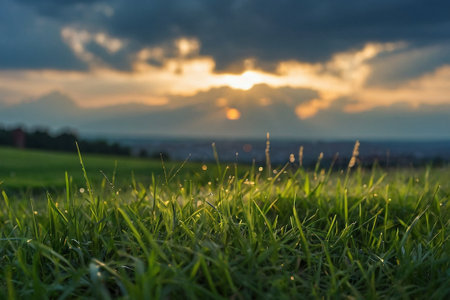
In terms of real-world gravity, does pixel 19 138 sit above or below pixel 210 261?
above

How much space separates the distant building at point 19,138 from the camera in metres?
38.5

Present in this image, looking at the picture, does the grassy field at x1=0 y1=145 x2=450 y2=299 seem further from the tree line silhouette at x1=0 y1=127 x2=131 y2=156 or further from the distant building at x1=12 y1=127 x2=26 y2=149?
the distant building at x1=12 y1=127 x2=26 y2=149

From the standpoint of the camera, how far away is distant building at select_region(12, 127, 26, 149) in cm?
3853

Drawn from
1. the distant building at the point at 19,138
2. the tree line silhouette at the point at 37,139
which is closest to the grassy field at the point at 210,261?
the tree line silhouette at the point at 37,139

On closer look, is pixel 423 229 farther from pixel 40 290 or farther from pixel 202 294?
pixel 40 290

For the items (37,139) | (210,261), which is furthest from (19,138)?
(210,261)

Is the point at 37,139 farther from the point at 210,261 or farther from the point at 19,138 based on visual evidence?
the point at 210,261

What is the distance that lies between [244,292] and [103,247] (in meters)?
1.30

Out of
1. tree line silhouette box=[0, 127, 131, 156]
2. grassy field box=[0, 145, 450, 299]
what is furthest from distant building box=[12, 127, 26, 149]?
grassy field box=[0, 145, 450, 299]

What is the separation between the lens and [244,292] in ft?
7.14

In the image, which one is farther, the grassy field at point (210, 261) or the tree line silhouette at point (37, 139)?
the tree line silhouette at point (37, 139)

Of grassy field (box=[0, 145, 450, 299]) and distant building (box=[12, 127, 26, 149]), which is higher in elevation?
distant building (box=[12, 127, 26, 149])

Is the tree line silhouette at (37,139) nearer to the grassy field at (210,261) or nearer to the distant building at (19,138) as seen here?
the distant building at (19,138)

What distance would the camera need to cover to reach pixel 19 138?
3869cm
